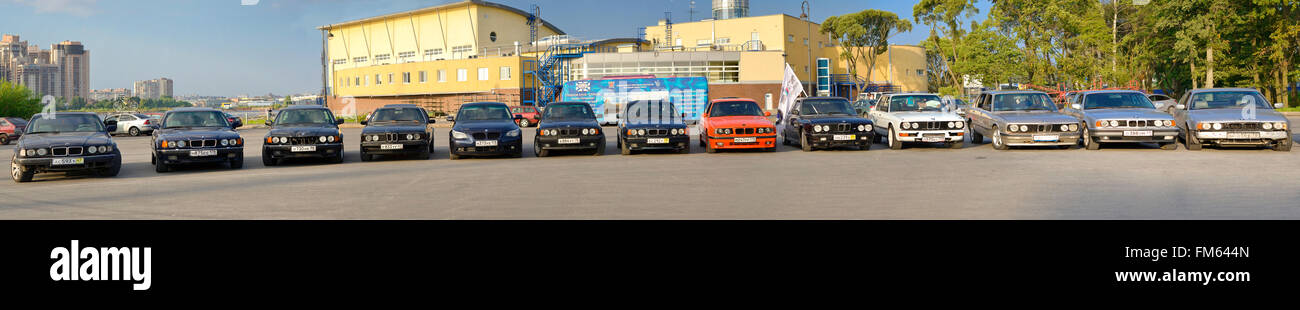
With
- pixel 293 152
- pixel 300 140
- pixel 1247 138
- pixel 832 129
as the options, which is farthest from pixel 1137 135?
pixel 293 152

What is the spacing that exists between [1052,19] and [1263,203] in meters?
45.5

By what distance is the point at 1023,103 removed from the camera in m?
18.8

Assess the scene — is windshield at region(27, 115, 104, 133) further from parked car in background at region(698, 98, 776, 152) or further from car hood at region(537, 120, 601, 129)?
parked car in background at region(698, 98, 776, 152)

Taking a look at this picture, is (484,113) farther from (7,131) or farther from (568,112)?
(7,131)

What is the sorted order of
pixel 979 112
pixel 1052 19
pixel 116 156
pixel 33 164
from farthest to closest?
pixel 1052 19 < pixel 979 112 < pixel 116 156 < pixel 33 164

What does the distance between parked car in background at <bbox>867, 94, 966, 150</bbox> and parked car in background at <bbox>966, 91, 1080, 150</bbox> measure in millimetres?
752

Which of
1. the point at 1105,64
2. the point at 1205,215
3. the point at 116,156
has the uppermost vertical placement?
the point at 1105,64

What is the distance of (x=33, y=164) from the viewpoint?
13328mm

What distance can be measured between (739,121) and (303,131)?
9.20 m

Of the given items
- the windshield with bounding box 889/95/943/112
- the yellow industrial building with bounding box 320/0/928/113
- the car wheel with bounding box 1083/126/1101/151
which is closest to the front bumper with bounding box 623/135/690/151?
the windshield with bounding box 889/95/943/112

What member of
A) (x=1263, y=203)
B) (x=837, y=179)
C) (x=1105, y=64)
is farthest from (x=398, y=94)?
(x=1263, y=203)

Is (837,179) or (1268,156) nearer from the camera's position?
(837,179)

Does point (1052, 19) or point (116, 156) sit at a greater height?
point (1052, 19)
